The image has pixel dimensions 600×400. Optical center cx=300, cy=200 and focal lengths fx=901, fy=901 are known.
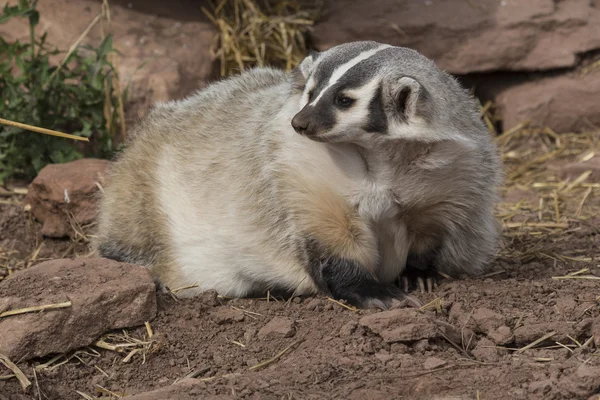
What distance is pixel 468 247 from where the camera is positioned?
423cm

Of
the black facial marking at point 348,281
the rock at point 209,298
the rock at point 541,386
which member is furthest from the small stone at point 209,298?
the rock at point 541,386

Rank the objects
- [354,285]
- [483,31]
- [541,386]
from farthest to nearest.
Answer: [483,31], [354,285], [541,386]

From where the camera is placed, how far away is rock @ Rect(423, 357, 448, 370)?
319cm

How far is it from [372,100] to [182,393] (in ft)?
4.38

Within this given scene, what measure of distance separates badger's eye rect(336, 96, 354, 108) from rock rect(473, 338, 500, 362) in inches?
41.9

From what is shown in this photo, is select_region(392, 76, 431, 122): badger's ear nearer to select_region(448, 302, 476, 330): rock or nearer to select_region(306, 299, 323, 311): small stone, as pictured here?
select_region(448, 302, 476, 330): rock

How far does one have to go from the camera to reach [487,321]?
361 centimetres

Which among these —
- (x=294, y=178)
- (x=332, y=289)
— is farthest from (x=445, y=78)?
(x=332, y=289)

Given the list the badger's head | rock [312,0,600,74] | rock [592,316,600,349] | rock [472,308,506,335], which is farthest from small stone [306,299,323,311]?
rock [312,0,600,74]

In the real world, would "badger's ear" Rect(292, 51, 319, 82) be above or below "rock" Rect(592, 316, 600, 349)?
above

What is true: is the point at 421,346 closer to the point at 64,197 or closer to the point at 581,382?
the point at 581,382

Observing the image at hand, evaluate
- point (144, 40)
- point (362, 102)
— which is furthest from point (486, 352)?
point (144, 40)

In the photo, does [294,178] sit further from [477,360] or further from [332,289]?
[477,360]

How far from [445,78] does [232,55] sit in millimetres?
3278
